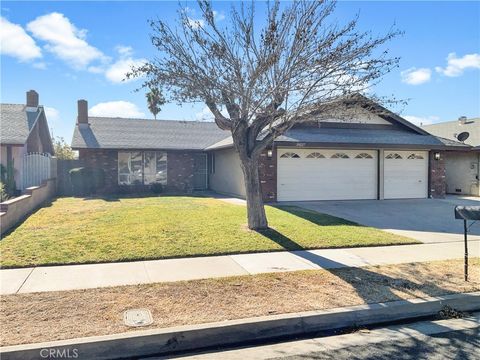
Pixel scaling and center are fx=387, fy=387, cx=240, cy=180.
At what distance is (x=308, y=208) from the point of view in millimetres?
14617

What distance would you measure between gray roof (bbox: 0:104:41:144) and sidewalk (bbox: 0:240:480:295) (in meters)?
11.4

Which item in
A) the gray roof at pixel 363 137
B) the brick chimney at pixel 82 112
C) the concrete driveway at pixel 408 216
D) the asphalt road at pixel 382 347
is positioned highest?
the brick chimney at pixel 82 112

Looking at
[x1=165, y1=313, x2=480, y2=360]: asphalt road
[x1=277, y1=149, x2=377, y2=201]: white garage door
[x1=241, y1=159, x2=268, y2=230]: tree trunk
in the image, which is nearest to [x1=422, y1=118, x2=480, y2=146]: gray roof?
[x1=277, y1=149, x2=377, y2=201]: white garage door

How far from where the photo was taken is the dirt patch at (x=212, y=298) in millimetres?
4332

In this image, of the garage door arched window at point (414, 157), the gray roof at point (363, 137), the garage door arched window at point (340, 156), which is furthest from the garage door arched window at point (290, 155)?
the garage door arched window at point (414, 157)

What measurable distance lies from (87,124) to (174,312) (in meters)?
20.5

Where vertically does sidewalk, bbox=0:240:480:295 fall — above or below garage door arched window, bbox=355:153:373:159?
below

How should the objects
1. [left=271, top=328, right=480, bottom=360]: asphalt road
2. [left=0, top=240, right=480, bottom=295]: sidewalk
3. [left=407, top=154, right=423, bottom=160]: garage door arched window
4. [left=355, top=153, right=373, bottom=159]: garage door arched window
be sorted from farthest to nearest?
[left=407, top=154, right=423, bottom=160]: garage door arched window, [left=355, top=153, right=373, bottom=159]: garage door arched window, [left=0, top=240, right=480, bottom=295]: sidewalk, [left=271, top=328, right=480, bottom=360]: asphalt road

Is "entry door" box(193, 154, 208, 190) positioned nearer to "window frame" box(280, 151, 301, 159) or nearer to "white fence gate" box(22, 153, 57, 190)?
"window frame" box(280, 151, 301, 159)

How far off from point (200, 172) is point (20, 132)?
9.83 meters

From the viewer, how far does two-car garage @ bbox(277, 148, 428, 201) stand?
16719mm

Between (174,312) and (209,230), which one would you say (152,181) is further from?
(174,312)

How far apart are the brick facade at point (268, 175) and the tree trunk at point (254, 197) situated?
20.4 feet

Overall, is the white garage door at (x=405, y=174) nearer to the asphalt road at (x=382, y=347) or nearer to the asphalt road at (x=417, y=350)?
the asphalt road at (x=382, y=347)
